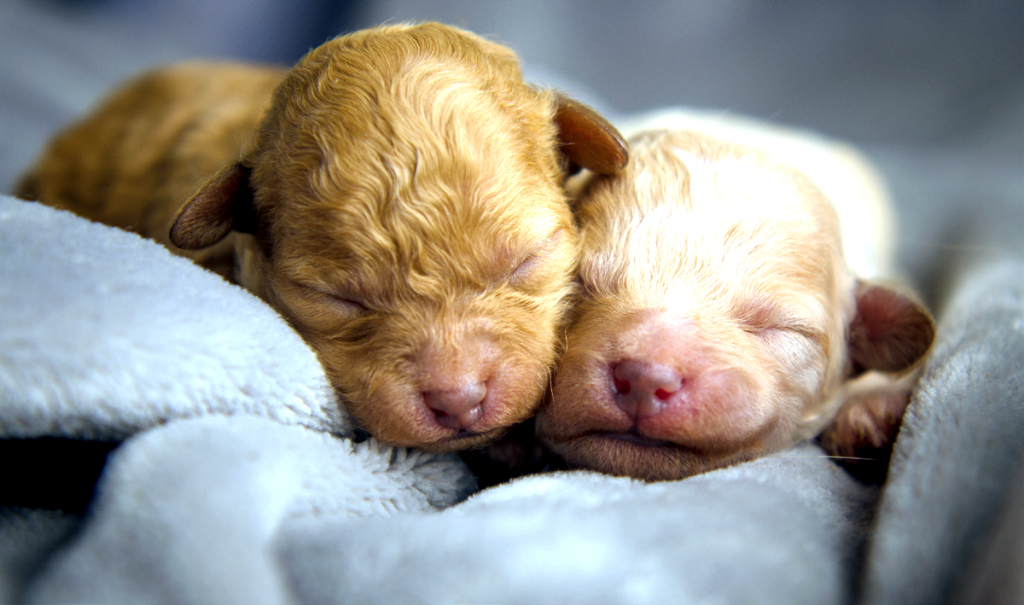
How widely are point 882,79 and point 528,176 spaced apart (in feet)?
10.3

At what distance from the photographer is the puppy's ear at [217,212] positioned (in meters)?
1.37

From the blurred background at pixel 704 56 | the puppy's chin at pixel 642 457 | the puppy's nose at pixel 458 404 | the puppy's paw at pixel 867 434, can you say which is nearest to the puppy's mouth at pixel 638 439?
the puppy's chin at pixel 642 457

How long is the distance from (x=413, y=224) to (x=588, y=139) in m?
0.57

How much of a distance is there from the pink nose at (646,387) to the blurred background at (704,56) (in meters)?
2.05

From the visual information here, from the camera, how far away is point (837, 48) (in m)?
3.68

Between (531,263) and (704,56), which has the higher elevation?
(704,56)

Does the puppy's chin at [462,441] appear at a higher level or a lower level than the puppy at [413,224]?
lower

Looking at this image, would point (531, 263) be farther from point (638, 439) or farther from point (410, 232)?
point (638, 439)

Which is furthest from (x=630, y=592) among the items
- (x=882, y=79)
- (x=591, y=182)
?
(x=882, y=79)

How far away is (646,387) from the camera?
4.05 feet

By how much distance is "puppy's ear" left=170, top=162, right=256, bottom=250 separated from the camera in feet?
4.49

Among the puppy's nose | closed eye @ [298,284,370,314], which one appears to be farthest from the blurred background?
the puppy's nose

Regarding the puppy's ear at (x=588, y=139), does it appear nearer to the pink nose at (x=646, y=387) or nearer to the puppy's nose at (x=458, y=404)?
the pink nose at (x=646, y=387)

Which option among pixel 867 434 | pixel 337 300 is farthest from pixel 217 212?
pixel 867 434
